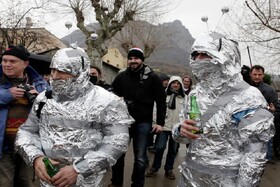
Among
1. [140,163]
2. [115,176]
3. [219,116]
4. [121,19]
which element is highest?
[121,19]

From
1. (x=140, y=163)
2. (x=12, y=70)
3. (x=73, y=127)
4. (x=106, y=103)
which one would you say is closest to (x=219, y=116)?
(x=106, y=103)

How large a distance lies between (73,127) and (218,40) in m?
1.07

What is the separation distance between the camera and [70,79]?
222 centimetres

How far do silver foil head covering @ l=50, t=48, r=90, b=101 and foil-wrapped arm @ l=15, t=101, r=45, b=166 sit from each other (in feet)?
0.86

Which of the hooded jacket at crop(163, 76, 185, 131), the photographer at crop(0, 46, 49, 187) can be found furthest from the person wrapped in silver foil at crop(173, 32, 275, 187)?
the hooded jacket at crop(163, 76, 185, 131)

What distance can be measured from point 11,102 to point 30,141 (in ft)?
2.40

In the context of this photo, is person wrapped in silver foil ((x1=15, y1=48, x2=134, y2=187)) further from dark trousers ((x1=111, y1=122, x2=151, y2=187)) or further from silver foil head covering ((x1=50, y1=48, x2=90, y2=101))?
dark trousers ((x1=111, y1=122, x2=151, y2=187))

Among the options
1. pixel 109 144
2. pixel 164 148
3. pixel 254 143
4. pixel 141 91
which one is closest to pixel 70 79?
pixel 109 144

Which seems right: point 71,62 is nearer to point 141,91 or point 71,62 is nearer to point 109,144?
point 109,144

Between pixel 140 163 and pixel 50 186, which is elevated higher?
pixel 50 186

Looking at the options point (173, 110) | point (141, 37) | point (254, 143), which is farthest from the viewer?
point (141, 37)

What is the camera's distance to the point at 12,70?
299 centimetres

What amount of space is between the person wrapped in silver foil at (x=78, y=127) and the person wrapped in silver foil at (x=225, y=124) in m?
0.46

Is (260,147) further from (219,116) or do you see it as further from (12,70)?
(12,70)
